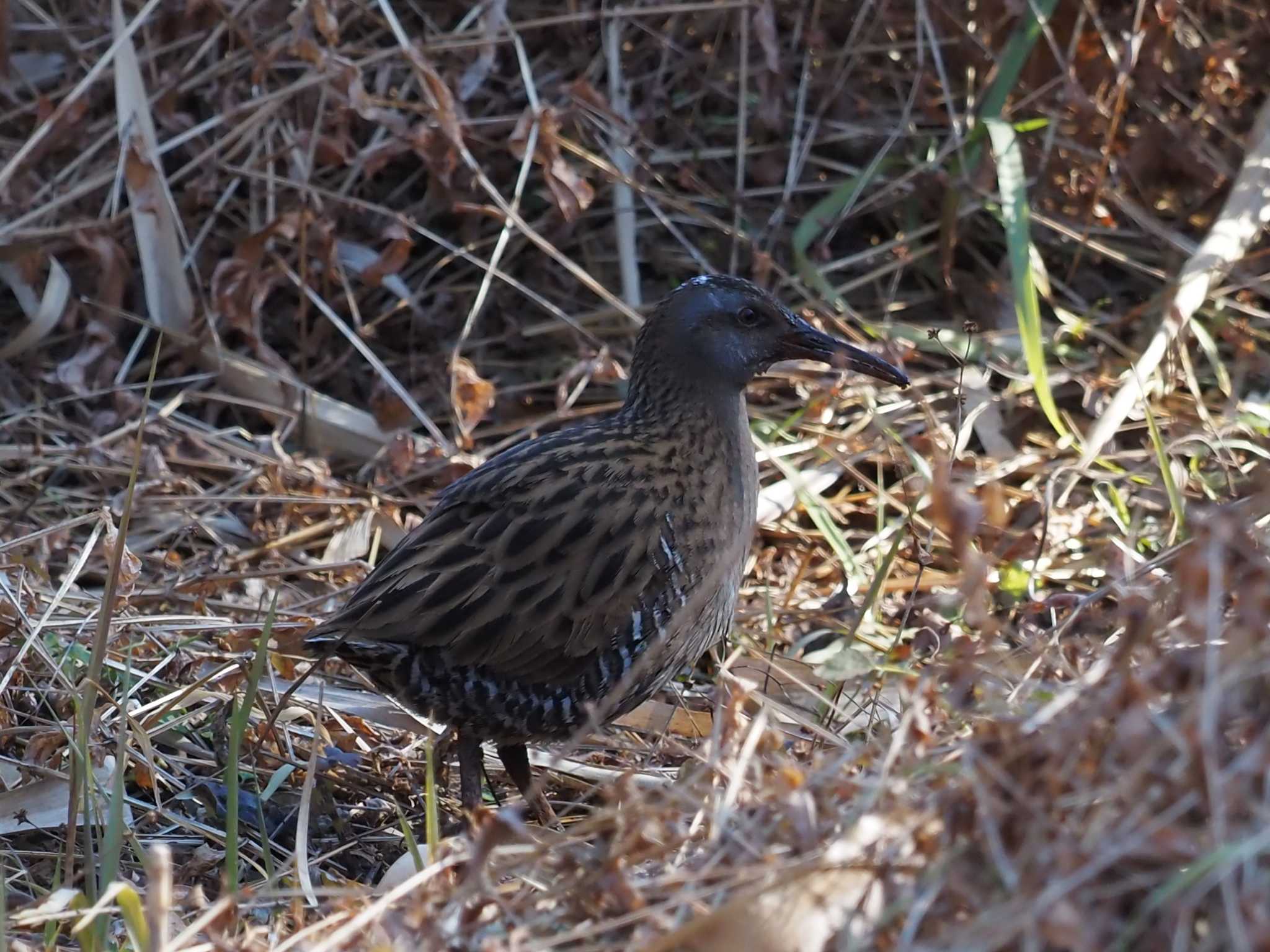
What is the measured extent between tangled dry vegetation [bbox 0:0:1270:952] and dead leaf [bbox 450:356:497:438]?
0.07 ft

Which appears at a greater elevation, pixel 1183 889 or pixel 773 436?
pixel 1183 889

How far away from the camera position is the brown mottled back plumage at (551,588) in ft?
11.0

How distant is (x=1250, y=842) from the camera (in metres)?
1.83

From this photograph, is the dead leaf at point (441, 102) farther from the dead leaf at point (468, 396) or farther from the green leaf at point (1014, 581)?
the green leaf at point (1014, 581)

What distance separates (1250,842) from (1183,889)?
3.7 inches

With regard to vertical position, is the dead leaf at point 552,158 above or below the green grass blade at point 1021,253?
above

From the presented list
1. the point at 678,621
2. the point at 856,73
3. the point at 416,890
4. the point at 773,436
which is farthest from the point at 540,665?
the point at 856,73

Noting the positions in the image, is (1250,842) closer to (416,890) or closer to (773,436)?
(416,890)

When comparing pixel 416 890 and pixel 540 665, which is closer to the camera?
pixel 416 890

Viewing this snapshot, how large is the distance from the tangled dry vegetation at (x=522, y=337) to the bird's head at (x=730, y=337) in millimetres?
414

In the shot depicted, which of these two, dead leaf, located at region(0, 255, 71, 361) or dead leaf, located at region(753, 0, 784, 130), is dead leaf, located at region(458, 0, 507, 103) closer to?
dead leaf, located at region(753, 0, 784, 130)

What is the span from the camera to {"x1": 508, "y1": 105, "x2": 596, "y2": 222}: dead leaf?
16.2 ft

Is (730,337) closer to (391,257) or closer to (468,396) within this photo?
(468,396)

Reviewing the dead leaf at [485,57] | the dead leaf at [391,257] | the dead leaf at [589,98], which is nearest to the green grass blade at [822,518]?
the dead leaf at [589,98]
